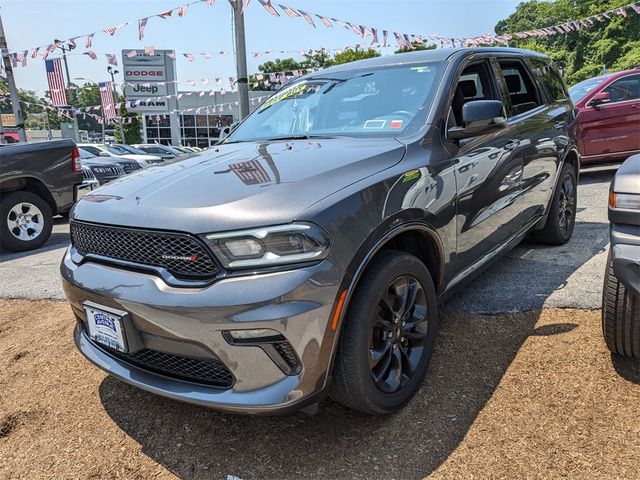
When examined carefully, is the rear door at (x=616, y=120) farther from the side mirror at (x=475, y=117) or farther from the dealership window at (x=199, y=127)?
the dealership window at (x=199, y=127)

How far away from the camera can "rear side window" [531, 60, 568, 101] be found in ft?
14.6

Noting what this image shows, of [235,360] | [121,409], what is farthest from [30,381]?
[235,360]

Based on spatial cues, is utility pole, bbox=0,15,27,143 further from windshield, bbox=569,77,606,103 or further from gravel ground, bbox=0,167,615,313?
windshield, bbox=569,77,606,103

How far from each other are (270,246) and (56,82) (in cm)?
1998

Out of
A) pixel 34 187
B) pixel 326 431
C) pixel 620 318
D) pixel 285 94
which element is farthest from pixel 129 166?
pixel 620 318

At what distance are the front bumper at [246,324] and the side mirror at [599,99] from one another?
24.1 feet

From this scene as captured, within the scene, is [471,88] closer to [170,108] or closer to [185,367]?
[185,367]

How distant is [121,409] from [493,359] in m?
2.08

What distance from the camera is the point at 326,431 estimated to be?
7.62 feet

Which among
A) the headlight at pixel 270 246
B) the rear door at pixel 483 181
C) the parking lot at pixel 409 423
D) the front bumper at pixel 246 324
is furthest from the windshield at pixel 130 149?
the headlight at pixel 270 246

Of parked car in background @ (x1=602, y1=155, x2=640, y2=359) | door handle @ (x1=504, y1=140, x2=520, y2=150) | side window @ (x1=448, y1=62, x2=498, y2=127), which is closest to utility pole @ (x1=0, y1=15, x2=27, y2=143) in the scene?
side window @ (x1=448, y1=62, x2=498, y2=127)

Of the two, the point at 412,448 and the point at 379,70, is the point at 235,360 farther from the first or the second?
the point at 379,70

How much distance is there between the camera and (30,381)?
2939 mm

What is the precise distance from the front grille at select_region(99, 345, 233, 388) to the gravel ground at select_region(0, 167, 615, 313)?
1978mm
